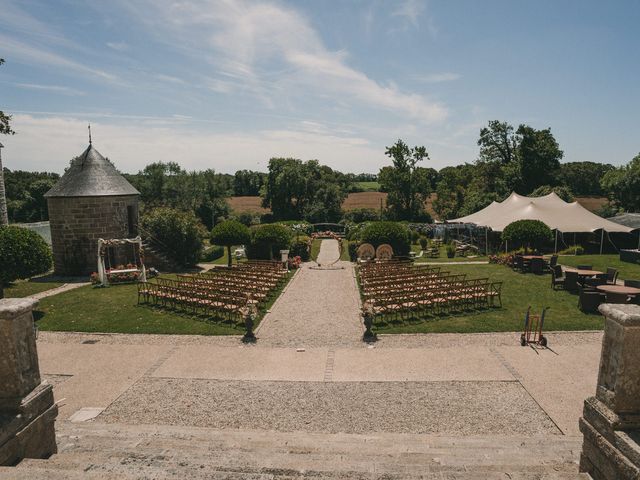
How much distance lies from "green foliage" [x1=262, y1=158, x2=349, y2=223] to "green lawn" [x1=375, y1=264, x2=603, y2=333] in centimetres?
3874

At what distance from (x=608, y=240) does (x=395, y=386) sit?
83.8 feet


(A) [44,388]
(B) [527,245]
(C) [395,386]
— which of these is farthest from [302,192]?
(A) [44,388]

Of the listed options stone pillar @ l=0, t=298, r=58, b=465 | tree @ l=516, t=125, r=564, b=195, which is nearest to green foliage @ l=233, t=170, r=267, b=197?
tree @ l=516, t=125, r=564, b=195

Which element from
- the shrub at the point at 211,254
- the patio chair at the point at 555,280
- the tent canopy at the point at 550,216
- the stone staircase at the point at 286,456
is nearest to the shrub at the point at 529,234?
the tent canopy at the point at 550,216

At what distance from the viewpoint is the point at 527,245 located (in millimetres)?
24328

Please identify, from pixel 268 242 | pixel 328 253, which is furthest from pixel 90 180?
pixel 328 253

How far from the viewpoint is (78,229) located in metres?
22.9

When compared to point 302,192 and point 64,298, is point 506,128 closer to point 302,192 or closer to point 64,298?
point 302,192

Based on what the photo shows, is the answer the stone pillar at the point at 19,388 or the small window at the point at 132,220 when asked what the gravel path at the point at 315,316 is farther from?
the small window at the point at 132,220

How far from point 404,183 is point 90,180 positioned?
3671cm

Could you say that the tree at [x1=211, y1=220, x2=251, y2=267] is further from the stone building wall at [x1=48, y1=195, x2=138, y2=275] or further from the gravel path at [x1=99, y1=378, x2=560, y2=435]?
the gravel path at [x1=99, y1=378, x2=560, y2=435]

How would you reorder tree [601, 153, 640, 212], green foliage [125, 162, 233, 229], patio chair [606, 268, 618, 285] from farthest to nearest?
green foliage [125, 162, 233, 229]
tree [601, 153, 640, 212]
patio chair [606, 268, 618, 285]

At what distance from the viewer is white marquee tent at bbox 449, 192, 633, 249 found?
86.8 feet

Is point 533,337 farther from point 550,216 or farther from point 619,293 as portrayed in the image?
point 550,216
